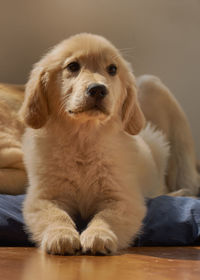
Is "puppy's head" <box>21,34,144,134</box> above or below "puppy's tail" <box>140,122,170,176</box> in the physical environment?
above

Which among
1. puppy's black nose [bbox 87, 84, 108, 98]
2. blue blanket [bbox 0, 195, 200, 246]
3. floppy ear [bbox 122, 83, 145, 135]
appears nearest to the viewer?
puppy's black nose [bbox 87, 84, 108, 98]

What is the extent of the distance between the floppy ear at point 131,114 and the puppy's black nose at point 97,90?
0.40m

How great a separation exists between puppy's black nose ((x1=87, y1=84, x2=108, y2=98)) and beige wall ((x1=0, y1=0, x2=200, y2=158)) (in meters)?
1.80

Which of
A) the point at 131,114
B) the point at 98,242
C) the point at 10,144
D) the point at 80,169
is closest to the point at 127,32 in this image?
the point at 10,144

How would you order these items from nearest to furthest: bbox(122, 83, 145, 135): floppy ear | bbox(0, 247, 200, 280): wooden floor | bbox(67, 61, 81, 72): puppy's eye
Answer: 1. bbox(0, 247, 200, 280): wooden floor
2. bbox(67, 61, 81, 72): puppy's eye
3. bbox(122, 83, 145, 135): floppy ear

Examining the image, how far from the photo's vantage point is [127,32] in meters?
4.02

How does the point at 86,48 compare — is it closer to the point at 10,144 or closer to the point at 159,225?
the point at 159,225

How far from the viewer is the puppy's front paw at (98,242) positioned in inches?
76.9

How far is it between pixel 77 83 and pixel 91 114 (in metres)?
0.16

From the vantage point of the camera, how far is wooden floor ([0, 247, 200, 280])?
164 cm

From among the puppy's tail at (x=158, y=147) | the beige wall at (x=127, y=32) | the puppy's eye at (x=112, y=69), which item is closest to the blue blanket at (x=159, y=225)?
the puppy's eye at (x=112, y=69)

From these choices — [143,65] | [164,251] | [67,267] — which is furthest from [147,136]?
[67,267]

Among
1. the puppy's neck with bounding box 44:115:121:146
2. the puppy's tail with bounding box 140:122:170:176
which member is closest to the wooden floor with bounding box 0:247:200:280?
the puppy's neck with bounding box 44:115:121:146

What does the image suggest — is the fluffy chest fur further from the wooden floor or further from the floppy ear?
the wooden floor
